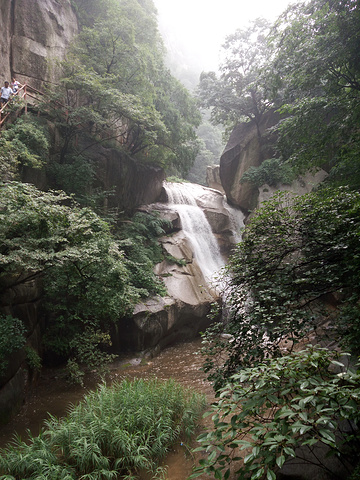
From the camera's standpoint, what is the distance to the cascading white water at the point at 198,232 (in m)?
14.2

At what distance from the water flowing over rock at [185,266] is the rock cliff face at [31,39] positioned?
7907mm

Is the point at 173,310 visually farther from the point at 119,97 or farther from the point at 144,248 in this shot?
the point at 119,97

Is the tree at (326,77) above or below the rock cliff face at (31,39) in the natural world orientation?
below

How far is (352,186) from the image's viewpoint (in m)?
6.51

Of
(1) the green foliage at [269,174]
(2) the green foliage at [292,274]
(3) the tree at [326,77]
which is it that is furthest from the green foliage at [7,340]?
(1) the green foliage at [269,174]

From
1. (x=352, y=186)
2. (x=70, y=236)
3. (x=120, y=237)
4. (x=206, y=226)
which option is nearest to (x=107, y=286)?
(x=70, y=236)

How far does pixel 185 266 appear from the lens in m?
12.5

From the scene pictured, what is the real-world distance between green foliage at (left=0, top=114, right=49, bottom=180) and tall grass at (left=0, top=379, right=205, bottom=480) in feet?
19.6

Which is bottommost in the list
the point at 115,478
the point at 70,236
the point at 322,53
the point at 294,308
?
the point at 115,478

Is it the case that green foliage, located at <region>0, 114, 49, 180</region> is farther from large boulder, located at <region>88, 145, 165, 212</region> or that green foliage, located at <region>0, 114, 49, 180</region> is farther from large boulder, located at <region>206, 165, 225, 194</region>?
large boulder, located at <region>206, 165, 225, 194</region>

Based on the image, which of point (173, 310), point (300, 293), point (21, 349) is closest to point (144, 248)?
point (173, 310)

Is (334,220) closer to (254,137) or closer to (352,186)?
(352,186)

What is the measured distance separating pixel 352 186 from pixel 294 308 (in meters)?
4.67

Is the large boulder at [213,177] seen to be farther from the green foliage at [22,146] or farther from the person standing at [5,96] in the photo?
the person standing at [5,96]
